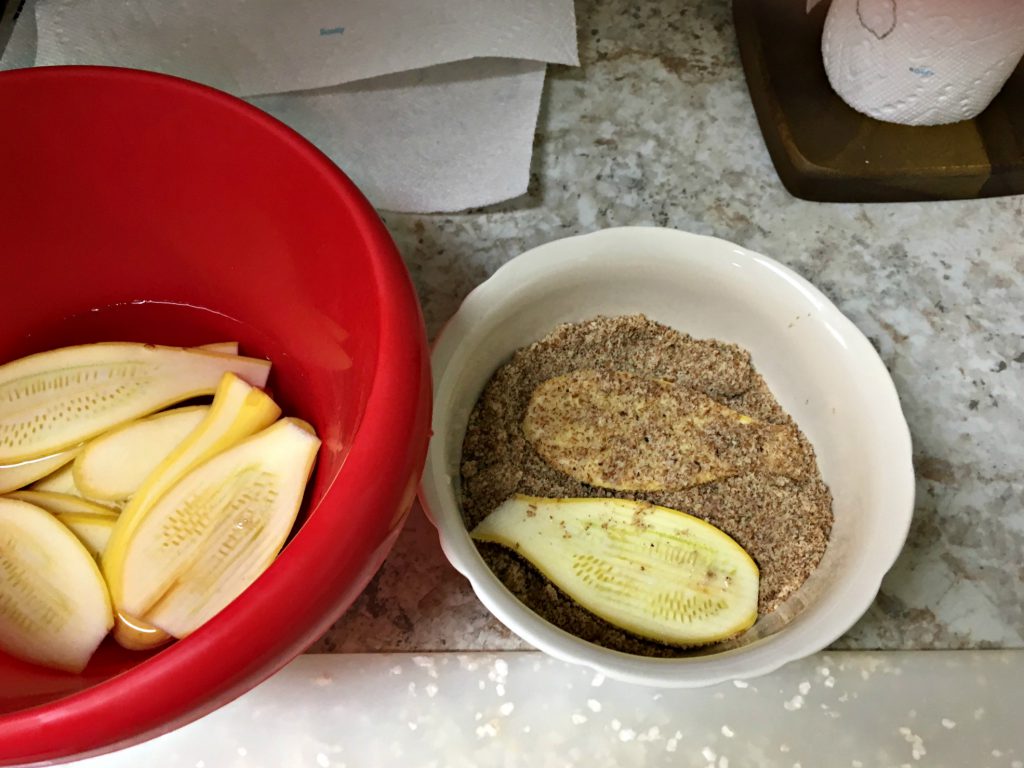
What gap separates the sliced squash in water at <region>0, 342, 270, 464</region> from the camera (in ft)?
1.50

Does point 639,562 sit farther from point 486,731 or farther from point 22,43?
point 22,43

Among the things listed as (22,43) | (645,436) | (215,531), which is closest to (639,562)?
(645,436)

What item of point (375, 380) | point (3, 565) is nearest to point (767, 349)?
point (375, 380)

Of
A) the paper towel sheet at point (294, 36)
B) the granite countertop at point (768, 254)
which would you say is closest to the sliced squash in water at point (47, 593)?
the granite countertop at point (768, 254)

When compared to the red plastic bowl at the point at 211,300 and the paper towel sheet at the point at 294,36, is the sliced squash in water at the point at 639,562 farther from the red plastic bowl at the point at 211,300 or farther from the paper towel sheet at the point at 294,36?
the paper towel sheet at the point at 294,36

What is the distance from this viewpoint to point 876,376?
46 cm

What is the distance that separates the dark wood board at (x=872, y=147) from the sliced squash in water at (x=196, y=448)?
15.5 inches

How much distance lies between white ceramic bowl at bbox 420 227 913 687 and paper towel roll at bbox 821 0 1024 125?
0.18 m

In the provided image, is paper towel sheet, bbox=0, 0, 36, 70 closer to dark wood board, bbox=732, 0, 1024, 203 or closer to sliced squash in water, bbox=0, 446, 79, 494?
sliced squash in water, bbox=0, 446, 79, 494

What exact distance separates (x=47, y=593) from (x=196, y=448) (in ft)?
0.31

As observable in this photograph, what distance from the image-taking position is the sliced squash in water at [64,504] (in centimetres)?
44

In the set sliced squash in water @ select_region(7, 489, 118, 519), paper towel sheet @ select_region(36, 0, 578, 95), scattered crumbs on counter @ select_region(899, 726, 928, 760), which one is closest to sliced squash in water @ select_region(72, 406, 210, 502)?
sliced squash in water @ select_region(7, 489, 118, 519)

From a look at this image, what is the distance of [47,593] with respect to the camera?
0.40 metres

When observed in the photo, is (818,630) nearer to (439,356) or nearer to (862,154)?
(439,356)
